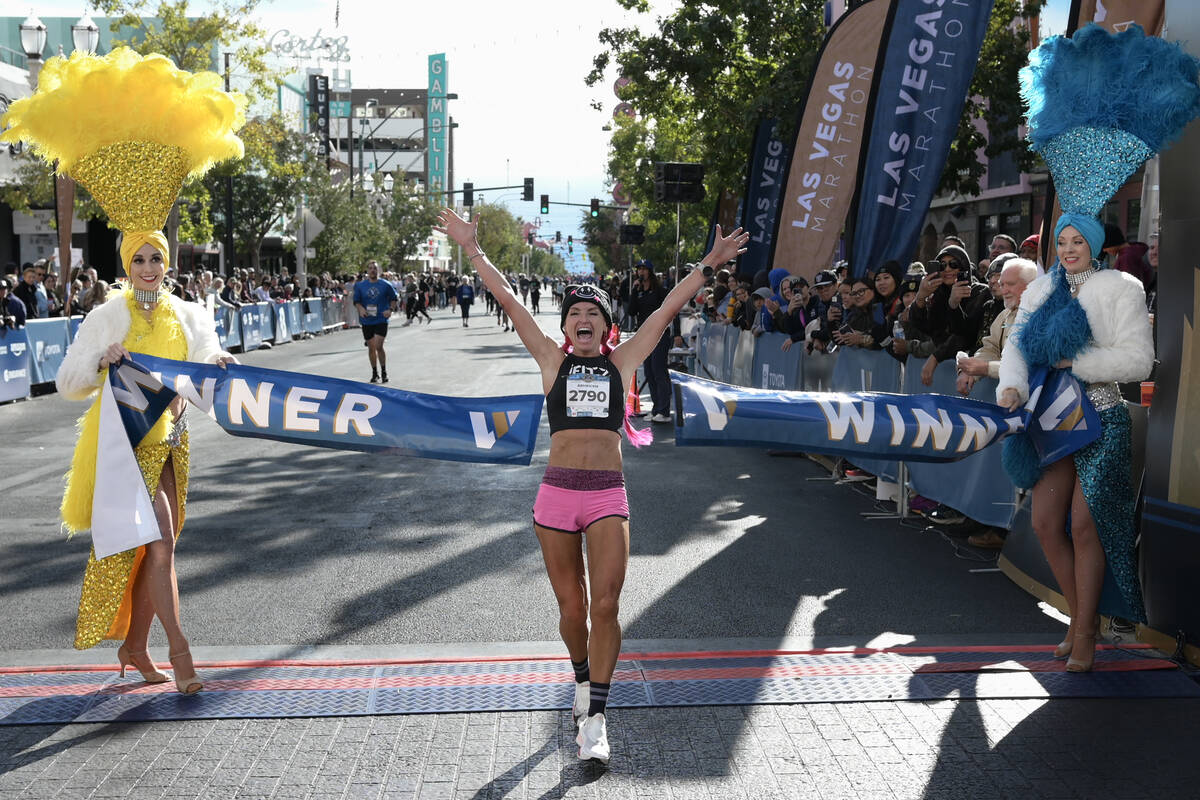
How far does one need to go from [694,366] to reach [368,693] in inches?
689

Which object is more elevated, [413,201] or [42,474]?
[413,201]

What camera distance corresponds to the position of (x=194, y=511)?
9.65m

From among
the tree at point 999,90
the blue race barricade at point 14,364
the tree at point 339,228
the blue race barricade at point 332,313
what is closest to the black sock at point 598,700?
the blue race barricade at point 14,364

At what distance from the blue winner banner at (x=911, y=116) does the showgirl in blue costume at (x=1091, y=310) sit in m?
6.51

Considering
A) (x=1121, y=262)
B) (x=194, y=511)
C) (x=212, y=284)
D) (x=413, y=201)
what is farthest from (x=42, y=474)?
(x=413, y=201)

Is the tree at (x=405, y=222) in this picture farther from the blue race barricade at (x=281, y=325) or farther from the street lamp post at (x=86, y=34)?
the street lamp post at (x=86, y=34)

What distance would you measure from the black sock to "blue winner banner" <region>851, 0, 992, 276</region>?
342 inches

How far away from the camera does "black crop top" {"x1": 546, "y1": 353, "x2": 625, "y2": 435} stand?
192 inches

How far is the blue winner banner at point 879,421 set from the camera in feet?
18.5

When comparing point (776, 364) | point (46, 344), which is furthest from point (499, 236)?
point (776, 364)

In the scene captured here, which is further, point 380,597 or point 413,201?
point 413,201

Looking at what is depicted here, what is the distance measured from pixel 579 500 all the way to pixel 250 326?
26.9 metres

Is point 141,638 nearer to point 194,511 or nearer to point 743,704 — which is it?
point 743,704

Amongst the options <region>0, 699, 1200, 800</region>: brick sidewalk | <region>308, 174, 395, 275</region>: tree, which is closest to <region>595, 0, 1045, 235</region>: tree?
<region>0, 699, 1200, 800</region>: brick sidewalk
